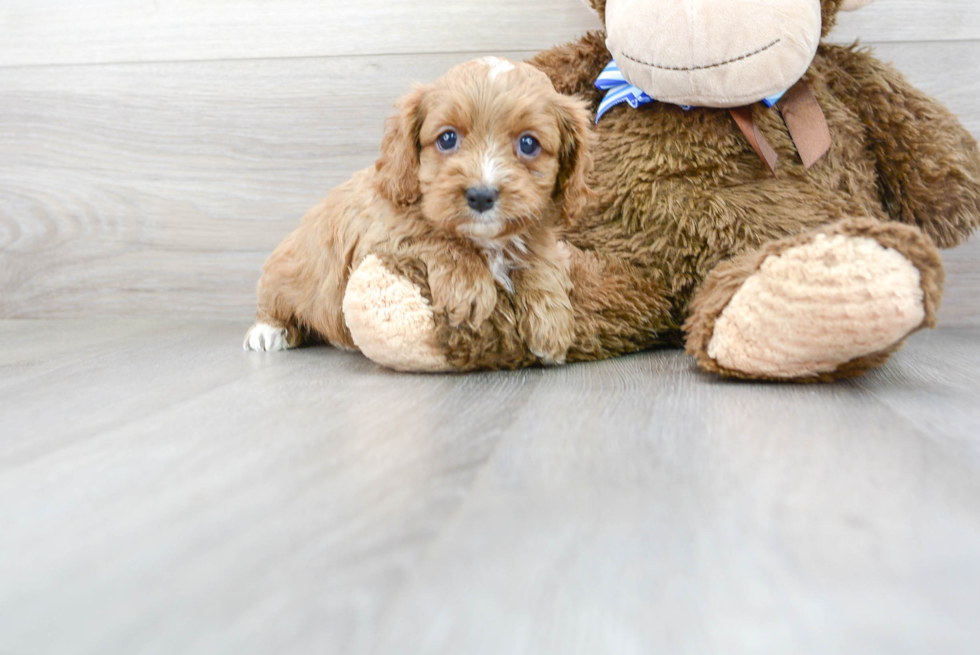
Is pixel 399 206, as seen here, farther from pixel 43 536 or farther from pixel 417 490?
pixel 43 536

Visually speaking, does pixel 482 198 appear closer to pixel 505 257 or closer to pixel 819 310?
pixel 505 257

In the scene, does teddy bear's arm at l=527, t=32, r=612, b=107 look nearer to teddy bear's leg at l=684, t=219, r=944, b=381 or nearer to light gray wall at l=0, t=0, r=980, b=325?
light gray wall at l=0, t=0, r=980, b=325

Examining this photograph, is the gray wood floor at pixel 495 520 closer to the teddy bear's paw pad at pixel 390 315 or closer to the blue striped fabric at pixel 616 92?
the teddy bear's paw pad at pixel 390 315

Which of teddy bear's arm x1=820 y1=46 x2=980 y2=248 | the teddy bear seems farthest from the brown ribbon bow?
teddy bear's arm x1=820 y1=46 x2=980 y2=248

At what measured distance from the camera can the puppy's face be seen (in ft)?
3.65

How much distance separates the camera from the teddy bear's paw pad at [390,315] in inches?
46.0

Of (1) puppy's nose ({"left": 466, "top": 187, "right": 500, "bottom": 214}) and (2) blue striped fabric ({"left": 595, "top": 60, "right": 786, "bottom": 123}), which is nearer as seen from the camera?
(1) puppy's nose ({"left": 466, "top": 187, "right": 500, "bottom": 214})

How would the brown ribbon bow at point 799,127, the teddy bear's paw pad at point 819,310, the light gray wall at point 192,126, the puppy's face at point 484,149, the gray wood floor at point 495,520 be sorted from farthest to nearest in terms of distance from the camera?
1. the light gray wall at point 192,126
2. the brown ribbon bow at point 799,127
3. the puppy's face at point 484,149
4. the teddy bear's paw pad at point 819,310
5. the gray wood floor at point 495,520

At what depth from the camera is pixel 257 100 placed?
6.31 feet

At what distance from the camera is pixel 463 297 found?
1.18 meters

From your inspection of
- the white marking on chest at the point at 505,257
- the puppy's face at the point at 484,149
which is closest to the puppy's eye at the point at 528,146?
the puppy's face at the point at 484,149

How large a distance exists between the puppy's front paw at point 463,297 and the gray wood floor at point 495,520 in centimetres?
12

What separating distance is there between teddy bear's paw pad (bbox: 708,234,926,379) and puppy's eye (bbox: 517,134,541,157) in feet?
1.17

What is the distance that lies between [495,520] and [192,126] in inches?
64.5
